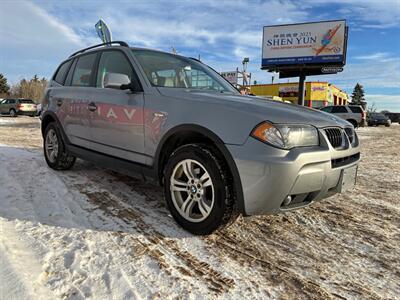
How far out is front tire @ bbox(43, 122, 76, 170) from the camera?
5145mm

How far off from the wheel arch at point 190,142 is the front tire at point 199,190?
94 millimetres

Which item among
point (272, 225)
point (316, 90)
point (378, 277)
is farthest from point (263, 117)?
point (316, 90)

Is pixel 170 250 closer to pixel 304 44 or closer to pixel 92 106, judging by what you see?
pixel 92 106

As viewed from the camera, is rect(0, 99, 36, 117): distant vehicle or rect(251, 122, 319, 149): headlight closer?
rect(251, 122, 319, 149): headlight

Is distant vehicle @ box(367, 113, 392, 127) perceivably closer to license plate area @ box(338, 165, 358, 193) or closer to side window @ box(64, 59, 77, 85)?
side window @ box(64, 59, 77, 85)

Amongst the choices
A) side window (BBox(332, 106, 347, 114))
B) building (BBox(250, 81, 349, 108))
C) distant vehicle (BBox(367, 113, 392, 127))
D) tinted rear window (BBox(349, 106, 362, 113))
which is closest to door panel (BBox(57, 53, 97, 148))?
side window (BBox(332, 106, 347, 114))

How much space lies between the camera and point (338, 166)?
3004mm

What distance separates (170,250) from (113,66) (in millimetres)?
2484

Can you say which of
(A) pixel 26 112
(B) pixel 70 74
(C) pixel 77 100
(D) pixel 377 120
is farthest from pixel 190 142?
(D) pixel 377 120

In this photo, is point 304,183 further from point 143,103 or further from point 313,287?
point 143,103

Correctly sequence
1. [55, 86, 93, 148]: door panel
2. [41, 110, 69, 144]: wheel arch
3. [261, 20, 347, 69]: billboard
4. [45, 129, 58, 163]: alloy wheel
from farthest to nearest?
[261, 20, 347, 69]: billboard
[45, 129, 58, 163]: alloy wheel
[41, 110, 69, 144]: wheel arch
[55, 86, 93, 148]: door panel

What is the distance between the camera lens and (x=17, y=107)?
2806 cm

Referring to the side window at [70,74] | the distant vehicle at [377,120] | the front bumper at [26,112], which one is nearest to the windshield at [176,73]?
the side window at [70,74]

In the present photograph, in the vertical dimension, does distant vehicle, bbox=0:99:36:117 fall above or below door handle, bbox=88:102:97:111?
below
